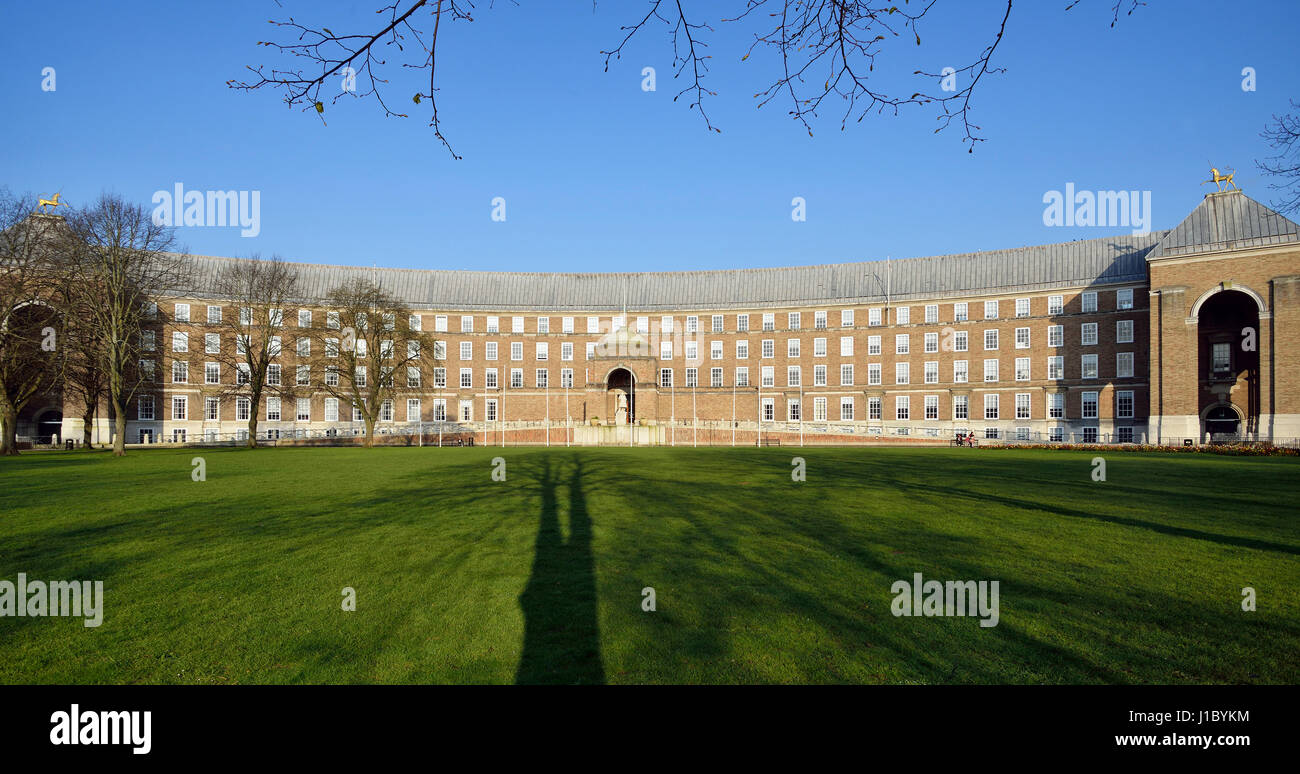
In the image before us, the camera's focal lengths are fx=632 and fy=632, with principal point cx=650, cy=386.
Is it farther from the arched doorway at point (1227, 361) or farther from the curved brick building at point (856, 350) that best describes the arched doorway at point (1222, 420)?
the curved brick building at point (856, 350)

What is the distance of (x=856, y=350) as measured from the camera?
226ft

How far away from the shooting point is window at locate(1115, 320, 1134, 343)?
188 ft

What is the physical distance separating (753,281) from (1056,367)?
32.5 m

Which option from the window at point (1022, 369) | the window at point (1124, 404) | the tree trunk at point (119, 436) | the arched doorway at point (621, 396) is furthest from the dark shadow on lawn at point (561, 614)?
the window at point (1022, 369)

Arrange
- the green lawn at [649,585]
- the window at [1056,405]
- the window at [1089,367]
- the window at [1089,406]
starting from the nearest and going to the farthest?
the green lawn at [649,585] < the window at [1089,406] < the window at [1089,367] < the window at [1056,405]

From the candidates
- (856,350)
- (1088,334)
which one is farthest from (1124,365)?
(856,350)

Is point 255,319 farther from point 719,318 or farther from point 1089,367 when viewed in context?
point 1089,367

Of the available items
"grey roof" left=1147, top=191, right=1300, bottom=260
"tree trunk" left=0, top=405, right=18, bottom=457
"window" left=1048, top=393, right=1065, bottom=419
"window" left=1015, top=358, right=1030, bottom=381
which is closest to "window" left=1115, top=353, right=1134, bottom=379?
"window" left=1048, top=393, right=1065, bottom=419

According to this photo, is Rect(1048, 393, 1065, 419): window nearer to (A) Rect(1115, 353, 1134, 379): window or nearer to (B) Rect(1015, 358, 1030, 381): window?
(B) Rect(1015, 358, 1030, 381): window

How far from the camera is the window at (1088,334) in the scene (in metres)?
59.0

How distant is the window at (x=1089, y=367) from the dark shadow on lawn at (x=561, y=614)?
6306 centimetres

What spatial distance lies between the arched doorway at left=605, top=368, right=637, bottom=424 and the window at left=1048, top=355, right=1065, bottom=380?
135 feet
